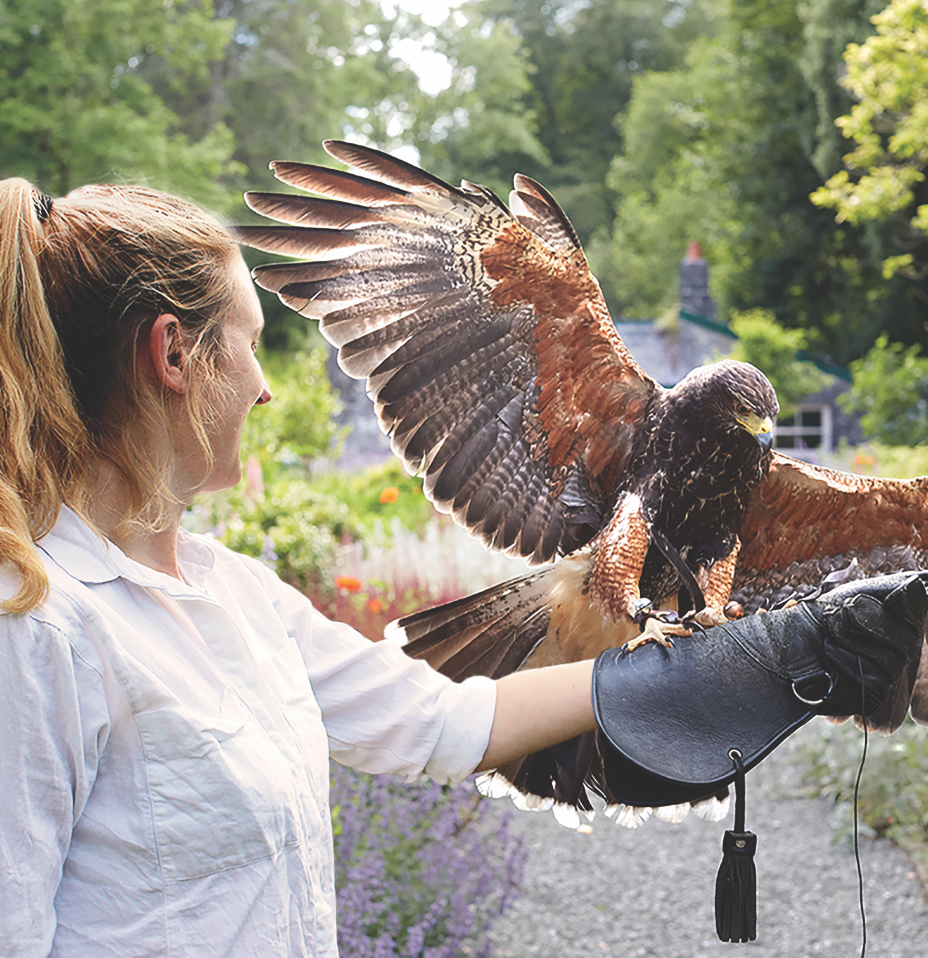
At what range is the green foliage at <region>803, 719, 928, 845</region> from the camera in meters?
3.72

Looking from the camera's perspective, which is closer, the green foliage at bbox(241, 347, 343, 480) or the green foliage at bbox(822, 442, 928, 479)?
the green foliage at bbox(822, 442, 928, 479)

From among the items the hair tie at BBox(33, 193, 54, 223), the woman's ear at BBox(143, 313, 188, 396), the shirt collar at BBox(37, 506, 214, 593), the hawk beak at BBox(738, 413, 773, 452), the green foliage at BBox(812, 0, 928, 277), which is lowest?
the shirt collar at BBox(37, 506, 214, 593)

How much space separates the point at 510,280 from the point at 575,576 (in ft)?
1.95

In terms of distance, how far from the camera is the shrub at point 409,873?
262 centimetres

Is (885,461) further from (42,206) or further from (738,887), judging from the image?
(42,206)

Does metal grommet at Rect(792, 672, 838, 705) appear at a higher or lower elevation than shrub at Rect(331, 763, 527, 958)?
higher

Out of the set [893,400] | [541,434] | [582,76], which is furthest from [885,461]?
[582,76]

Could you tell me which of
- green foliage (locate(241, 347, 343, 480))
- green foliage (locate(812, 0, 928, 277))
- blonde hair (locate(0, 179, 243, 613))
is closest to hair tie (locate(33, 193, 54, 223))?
blonde hair (locate(0, 179, 243, 613))

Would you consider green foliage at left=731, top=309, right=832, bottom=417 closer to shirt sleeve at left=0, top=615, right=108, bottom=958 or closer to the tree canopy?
the tree canopy

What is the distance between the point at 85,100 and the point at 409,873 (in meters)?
18.9

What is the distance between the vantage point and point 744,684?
143 centimetres

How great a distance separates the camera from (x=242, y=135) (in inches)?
928

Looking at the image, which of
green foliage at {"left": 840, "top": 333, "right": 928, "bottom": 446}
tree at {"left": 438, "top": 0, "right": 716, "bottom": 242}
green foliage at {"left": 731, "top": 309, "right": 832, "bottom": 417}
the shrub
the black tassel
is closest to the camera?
the black tassel

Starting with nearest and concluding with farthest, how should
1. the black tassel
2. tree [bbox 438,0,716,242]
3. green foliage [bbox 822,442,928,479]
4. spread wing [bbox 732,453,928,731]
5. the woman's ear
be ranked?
1. the woman's ear
2. the black tassel
3. spread wing [bbox 732,453,928,731]
4. green foliage [bbox 822,442,928,479]
5. tree [bbox 438,0,716,242]
